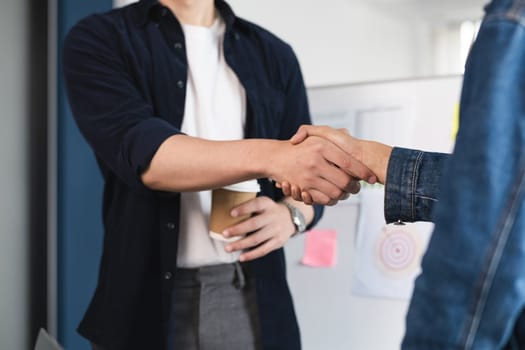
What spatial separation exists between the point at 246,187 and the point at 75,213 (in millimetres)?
1216

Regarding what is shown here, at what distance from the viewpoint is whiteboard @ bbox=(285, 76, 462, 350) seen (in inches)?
79.7

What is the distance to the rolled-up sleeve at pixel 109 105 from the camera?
1.25m

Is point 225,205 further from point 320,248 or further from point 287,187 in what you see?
point 320,248

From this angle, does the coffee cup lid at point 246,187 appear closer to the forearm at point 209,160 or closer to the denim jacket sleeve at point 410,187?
the forearm at point 209,160

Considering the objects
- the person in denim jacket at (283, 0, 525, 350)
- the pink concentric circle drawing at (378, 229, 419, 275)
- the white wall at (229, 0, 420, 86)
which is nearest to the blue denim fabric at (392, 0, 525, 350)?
the person in denim jacket at (283, 0, 525, 350)

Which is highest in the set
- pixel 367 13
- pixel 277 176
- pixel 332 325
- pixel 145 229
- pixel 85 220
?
pixel 367 13

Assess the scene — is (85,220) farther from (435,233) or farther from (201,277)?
(435,233)

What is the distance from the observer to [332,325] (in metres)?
2.10

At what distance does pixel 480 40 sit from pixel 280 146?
656mm

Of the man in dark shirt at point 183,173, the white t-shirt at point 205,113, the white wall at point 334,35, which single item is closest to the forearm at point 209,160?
the man in dark shirt at point 183,173

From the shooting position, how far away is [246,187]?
51.7 inches

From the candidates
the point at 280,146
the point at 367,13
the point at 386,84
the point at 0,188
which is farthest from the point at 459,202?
the point at 367,13

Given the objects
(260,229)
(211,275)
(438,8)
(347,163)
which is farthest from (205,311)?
(438,8)

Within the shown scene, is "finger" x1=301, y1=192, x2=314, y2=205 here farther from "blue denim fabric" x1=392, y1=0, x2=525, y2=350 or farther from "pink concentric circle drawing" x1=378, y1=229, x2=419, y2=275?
"pink concentric circle drawing" x1=378, y1=229, x2=419, y2=275
